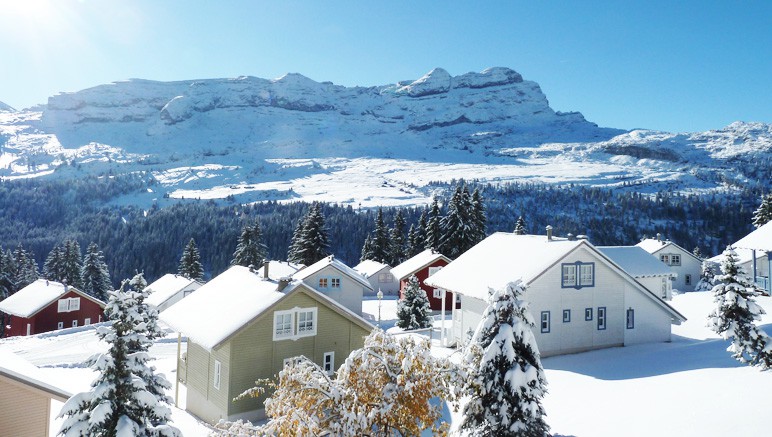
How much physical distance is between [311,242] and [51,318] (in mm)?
35446

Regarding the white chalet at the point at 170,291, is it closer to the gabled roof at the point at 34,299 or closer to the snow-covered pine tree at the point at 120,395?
the gabled roof at the point at 34,299

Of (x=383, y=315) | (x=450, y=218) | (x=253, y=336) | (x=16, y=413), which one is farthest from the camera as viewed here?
(x=450, y=218)

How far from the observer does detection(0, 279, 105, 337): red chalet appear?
60.5 m

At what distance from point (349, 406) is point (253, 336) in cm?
1464

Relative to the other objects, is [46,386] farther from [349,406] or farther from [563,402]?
[563,402]

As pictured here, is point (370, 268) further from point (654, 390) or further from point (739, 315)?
point (739, 315)

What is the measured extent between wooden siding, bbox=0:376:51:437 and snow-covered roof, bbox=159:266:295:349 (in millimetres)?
6066

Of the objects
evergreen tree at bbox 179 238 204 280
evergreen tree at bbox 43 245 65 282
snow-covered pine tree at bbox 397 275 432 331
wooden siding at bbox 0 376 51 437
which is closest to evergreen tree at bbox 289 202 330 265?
evergreen tree at bbox 179 238 204 280

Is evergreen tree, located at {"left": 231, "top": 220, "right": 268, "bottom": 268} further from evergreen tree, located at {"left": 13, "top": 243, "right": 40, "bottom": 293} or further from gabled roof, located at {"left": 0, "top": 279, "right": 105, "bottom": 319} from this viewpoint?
evergreen tree, located at {"left": 13, "top": 243, "right": 40, "bottom": 293}

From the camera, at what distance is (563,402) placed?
766 inches

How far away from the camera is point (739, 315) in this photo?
19906 mm

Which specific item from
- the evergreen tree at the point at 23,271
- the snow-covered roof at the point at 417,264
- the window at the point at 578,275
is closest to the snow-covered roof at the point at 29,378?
the window at the point at 578,275

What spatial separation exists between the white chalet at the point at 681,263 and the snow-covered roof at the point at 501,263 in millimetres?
39389

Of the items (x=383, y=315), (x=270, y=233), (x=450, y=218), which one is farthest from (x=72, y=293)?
(x=270, y=233)
